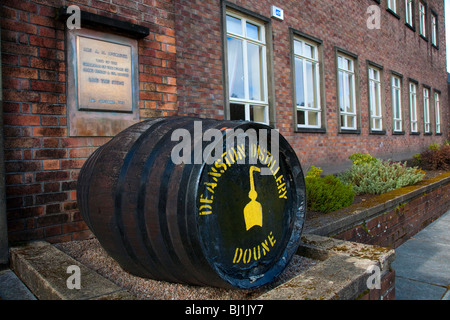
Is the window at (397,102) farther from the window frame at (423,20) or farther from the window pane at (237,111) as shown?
the window pane at (237,111)

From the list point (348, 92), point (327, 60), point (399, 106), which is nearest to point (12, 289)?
point (327, 60)

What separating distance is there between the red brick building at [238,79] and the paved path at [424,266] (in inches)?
111

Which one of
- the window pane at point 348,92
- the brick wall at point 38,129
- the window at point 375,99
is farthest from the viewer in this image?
the window at point 375,99

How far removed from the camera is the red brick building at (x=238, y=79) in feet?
8.93

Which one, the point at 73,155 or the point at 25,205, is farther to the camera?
the point at 73,155

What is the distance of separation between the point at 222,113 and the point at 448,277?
12.3 feet

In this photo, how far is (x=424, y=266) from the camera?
384 cm

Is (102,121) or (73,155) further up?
(102,121)

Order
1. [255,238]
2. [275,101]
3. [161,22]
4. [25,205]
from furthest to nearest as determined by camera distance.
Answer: [275,101] < [161,22] < [25,205] < [255,238]

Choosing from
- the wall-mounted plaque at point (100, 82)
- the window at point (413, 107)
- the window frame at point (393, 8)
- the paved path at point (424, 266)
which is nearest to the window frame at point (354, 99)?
the window frame at point (393, 8)

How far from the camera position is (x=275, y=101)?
6.72 meters

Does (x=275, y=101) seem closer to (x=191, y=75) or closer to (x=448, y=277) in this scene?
(x=191, y=75)

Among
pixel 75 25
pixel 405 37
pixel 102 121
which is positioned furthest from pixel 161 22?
pixel 405 37

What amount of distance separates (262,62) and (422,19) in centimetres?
1247
